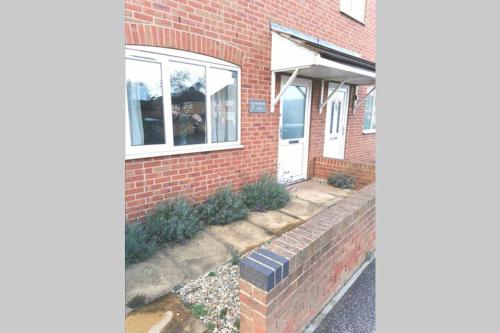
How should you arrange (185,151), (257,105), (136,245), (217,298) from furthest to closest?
(257,105) < (185,151) < (136,245) < (217,298)

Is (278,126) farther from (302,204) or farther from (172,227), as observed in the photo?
(172,227)

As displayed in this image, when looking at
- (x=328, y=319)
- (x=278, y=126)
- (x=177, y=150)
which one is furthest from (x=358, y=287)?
(x=278, y=126)

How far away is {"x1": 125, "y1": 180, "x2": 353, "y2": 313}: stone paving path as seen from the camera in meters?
2.51

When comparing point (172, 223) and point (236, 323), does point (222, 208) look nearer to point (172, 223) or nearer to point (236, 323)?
point (172, 223)

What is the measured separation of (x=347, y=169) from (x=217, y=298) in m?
4.40

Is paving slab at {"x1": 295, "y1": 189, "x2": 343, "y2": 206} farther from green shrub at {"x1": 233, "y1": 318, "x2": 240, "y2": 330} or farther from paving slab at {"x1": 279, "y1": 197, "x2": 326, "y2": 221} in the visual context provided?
green shrub at {"x1": 233, "y1": 318, "x2": 240, "y2": 330}

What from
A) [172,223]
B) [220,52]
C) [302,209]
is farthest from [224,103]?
[302,209]

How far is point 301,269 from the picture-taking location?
202cm

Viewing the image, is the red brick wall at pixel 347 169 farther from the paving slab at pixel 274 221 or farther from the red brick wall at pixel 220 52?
the paving slab at pixel 274 221

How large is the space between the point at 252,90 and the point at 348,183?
2932 millimetres

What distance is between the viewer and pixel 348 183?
5.77 meters

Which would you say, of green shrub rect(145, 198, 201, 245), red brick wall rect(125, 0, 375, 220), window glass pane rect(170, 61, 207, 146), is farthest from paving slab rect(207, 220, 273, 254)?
window glass pane rect(170, 61, 207, 146)

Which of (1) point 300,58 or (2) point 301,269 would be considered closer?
(2) point 301,269

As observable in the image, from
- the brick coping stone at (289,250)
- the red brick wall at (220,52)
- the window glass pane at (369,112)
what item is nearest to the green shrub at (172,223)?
the red brick wall at (220,52)
